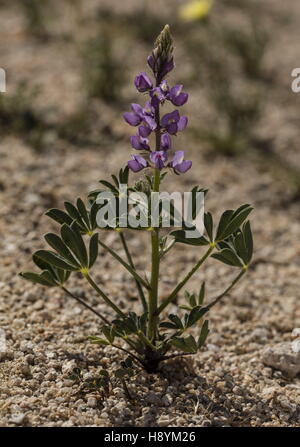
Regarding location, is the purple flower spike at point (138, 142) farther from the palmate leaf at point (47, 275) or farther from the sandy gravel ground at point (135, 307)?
the sandy gravel ground at point (135, 307)

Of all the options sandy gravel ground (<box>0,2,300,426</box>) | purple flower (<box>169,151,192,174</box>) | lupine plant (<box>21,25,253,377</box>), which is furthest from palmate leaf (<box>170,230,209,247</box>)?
sandy gravel ground (<box>0,2,300,426</box>)

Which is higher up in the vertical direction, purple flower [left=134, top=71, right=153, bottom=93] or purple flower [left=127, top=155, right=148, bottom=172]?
purple flower [left=134, top=71, right=153, bottom=93]

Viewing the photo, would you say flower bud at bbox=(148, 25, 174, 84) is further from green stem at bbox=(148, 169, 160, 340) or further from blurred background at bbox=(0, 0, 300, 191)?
blurred background at bbox=(0, 0, 300, 191)

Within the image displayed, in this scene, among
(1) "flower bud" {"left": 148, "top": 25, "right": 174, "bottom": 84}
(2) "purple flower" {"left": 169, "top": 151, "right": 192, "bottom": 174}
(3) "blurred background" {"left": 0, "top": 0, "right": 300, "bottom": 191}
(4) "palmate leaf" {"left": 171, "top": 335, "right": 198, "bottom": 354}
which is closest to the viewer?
(1) "flower bud" {"left": 148, "top": 25, "right": 174, "bottom": 84}

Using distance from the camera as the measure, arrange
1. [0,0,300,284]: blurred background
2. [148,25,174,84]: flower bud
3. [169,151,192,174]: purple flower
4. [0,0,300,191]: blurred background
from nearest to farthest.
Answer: [148,25,174,84]: flower bud → [169,151,192,174]: purple flower → [0,0,300,284]: blurred background → [0,0,300,191]: blurred background

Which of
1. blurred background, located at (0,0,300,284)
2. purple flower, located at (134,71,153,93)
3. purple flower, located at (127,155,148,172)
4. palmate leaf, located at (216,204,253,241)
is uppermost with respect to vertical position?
blurred background, located at (0,0,300,284)

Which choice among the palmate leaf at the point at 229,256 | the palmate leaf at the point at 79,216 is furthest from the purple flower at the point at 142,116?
the palmate leaf at the point at 229,256

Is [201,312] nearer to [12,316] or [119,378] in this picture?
[119,378]
